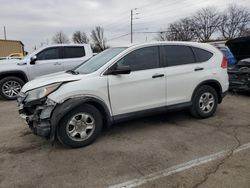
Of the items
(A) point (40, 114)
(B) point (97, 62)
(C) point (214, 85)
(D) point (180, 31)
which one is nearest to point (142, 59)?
(B) point (97, 62)

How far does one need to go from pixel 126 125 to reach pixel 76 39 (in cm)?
7918

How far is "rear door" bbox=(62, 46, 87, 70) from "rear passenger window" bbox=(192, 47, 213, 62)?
5.19 m

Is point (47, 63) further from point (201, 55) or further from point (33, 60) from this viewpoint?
point (201, 55)

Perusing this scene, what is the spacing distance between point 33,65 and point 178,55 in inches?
220

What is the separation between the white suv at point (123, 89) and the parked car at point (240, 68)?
7.64 ft

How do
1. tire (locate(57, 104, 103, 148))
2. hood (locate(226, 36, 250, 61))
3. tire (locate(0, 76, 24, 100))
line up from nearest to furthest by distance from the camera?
tire (locate(57, 104, 103, 148))
hood (locate(226, 36, 250, 61))
tire (locate(0, 76, 24, 100))

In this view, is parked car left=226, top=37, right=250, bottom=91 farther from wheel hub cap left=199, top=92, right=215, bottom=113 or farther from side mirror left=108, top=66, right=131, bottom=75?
side mirror left=108, top=66, right=131, bottom=75

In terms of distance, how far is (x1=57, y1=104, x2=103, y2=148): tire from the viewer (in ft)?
13.1

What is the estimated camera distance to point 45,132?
3877 millimetres

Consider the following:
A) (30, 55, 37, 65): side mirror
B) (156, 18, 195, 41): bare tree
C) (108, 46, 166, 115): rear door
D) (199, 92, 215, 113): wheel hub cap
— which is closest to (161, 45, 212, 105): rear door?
(108, 46, 166, 115): rear door

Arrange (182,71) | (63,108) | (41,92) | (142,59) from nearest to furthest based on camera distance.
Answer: (63,108) → (41,92) → (142,59) → (182,71)

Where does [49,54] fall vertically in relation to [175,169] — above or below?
above

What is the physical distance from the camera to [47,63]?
9.01 m

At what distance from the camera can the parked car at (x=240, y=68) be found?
25.2 feet
